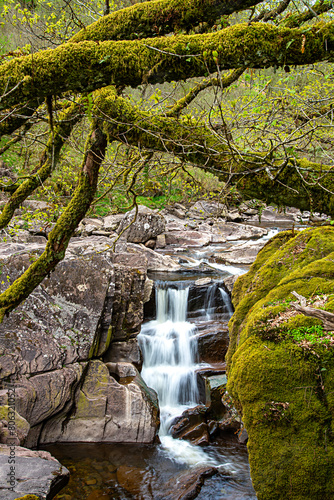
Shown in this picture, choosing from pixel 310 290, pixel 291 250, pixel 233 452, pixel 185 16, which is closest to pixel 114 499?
pixel 233 452

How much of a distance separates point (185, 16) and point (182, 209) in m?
18.6

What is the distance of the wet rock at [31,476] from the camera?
3530 mm

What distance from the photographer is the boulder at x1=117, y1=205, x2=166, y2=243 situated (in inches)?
548

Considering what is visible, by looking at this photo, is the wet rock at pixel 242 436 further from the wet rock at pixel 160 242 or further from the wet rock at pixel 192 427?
the wet rock at pixel 160 242

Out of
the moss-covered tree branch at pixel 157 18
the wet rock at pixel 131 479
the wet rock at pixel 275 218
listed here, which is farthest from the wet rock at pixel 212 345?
the wet rock at pixel 275 218

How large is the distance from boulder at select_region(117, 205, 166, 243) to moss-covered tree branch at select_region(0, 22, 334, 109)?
36.5ft

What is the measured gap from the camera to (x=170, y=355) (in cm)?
851

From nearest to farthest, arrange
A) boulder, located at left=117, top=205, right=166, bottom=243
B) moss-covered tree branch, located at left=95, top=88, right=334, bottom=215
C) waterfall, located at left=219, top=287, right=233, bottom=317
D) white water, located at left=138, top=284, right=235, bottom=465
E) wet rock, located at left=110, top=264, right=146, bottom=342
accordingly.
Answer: moss-covered tree branch, located at left=95, top=88, right=334, bottom=215
white water, located at left=138, top=284, right=235, bottom=465
wet rock, located at left=110, top=264, right=146, bottom=342
waterfall, located at left=219, top=287, right=233, bottom=317
boulder, located at left=117, top=205, right=166, bottom=243

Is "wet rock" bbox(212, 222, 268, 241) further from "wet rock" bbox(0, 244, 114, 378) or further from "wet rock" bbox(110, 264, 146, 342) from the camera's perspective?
"wet rock" bbox(0, 244, 114, 378)

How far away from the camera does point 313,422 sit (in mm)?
2930

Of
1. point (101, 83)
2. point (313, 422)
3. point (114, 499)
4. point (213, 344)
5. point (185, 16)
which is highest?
point (185, 16)

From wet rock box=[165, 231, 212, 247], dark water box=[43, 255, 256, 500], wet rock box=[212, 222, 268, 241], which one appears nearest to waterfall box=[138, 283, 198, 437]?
dark water box=[43, 255, 256, 500]

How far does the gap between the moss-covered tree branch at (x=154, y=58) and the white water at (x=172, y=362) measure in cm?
615

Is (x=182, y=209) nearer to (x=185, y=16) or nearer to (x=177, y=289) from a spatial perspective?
(x=177, y=289)
